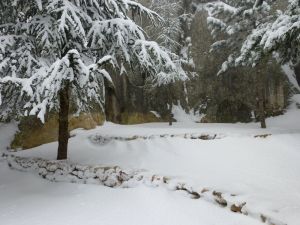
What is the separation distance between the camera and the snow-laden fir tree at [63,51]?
752 centimetres

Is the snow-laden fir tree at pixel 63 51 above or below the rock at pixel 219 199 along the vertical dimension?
above

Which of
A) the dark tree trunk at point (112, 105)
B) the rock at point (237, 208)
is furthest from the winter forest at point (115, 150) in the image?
the dark tree trunk at point (112, 105)

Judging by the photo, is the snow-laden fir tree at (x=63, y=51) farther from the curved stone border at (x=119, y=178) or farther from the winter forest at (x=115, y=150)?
the curved stone border at (x=119, y=178)

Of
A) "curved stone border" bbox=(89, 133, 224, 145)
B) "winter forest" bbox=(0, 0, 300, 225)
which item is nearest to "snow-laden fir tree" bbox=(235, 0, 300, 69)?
"winter forest" bbox=(0, 0, 300, 225)

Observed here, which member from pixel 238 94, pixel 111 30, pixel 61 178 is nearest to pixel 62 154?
pixel 61 178

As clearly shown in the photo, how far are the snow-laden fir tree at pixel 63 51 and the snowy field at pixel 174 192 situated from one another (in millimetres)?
1854

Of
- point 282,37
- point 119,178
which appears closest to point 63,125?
point 119,178

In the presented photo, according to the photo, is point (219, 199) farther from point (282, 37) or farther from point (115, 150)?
point (115, 150)

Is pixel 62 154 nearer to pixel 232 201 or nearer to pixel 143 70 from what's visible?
pixel 143 70

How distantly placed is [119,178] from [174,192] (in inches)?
64.1

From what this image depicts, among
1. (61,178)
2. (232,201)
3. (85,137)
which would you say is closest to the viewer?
(232,201)

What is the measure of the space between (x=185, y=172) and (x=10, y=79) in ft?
13.6

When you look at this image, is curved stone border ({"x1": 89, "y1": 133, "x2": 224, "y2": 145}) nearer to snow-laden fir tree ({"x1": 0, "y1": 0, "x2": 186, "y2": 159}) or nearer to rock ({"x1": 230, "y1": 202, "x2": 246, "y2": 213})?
snow-laden fir tree ({"x1": 0, "y1": 0, "x2": 186, "y2": 159})

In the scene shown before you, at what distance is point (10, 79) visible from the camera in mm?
7270
